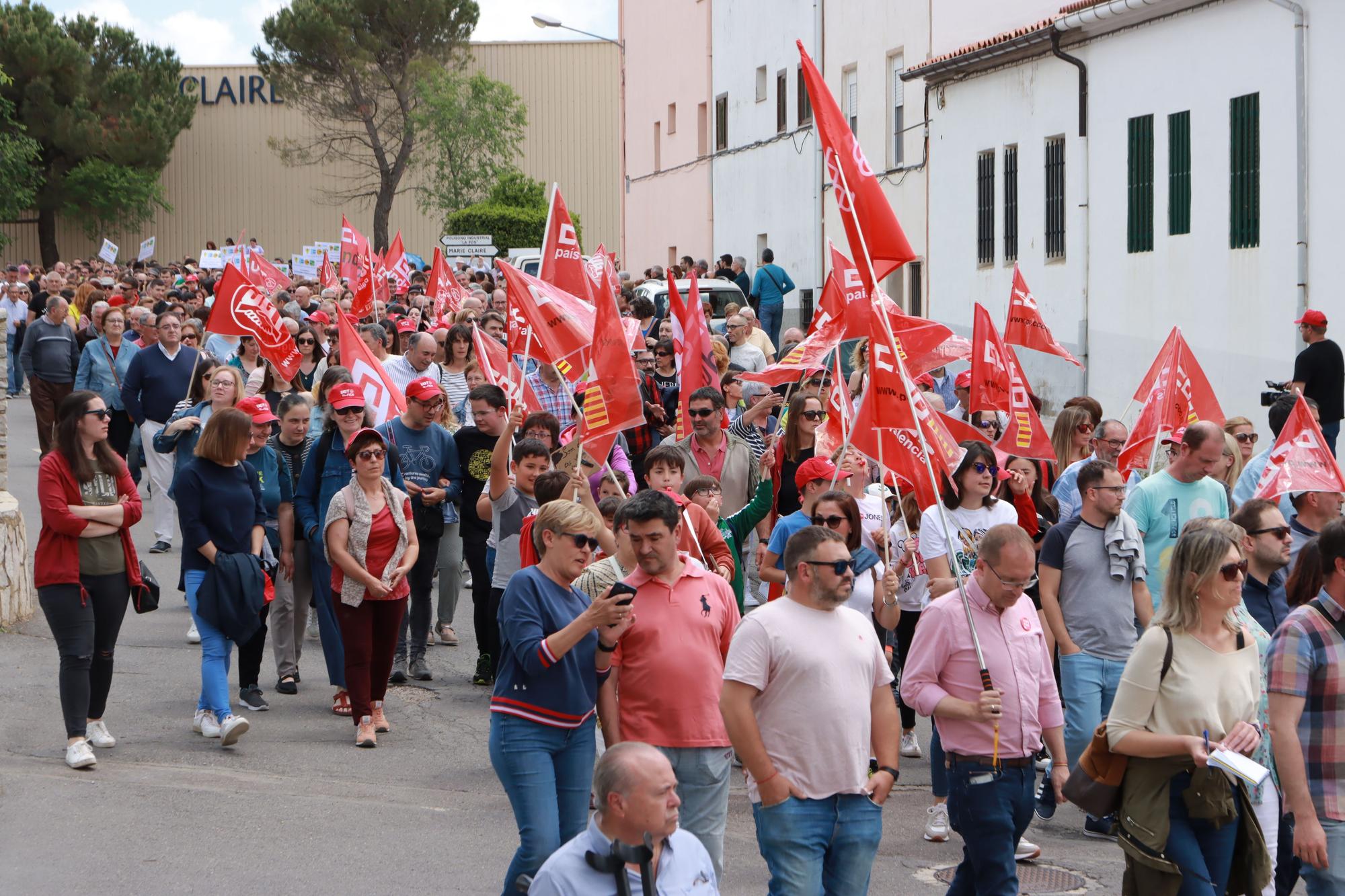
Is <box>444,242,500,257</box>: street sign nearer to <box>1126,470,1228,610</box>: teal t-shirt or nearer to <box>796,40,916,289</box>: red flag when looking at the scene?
<box>1126,470,1228,610</box>: teal t-shirt

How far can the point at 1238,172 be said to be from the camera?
20.5 meters

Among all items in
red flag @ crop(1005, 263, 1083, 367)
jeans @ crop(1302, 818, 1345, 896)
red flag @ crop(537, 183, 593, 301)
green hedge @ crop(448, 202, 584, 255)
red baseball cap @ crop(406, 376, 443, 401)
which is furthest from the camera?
green hedge @ crop(448, 202, 584, 255)

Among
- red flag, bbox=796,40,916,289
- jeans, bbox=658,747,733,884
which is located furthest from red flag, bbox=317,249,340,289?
jeans, bbox=658,747,733,884

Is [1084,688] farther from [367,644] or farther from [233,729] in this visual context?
[233,729]

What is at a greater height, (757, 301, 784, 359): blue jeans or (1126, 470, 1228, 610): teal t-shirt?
(757, 301, 784, 359): blue jeans

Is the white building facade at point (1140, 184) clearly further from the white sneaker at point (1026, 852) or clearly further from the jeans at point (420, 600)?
the white sneaker at point (1026, 852)

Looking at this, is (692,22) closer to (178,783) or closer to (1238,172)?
(1238,172)

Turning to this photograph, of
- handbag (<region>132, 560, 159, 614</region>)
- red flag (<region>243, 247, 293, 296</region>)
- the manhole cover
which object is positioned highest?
red flag (<region>243, 247, 293, 296</region>)

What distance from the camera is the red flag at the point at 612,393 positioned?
8844 millimetres

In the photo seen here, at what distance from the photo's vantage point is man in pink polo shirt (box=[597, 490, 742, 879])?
6.09m

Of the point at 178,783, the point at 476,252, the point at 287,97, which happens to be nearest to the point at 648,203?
the point at 476,252

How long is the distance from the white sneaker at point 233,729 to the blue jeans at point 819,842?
3.97 meters

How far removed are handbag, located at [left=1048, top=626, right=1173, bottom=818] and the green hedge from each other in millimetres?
45758

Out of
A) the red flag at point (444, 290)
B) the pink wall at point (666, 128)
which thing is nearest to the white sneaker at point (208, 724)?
the red flag at point (444, 290)
